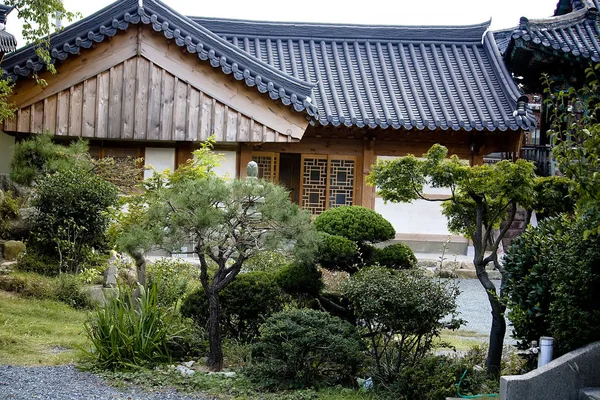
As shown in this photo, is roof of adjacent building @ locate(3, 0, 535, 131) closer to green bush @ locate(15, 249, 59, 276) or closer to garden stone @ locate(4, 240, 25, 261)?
garden stone @ locate(4, 240, 25, 261)

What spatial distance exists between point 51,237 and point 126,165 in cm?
265

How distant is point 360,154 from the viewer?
17.5 m

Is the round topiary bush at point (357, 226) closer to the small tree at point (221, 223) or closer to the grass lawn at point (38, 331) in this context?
the small tree at point (221, 223)

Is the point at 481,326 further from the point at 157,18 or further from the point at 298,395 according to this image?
the point at 157,18

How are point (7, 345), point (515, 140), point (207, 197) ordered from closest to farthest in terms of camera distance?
point (207, 197)
point (7, 345)
point (515, 140)

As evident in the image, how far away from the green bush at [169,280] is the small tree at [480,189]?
132 inches

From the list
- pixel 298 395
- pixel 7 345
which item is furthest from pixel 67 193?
pixel 298 395

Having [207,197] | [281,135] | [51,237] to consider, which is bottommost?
[51,237]

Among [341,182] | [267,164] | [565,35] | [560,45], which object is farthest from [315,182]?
[565,35]

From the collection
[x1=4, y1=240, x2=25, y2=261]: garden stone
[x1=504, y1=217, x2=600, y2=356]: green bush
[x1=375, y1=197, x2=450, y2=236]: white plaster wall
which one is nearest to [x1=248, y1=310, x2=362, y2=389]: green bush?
[x1=504, y1=217, x2=600, y2=356]: green bush

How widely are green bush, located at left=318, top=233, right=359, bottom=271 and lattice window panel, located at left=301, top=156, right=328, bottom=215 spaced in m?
8.26

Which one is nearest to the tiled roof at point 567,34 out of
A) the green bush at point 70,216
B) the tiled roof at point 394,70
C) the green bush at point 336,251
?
the tiled roof at point 394,70

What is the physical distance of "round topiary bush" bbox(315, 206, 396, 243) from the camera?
9.41 metres

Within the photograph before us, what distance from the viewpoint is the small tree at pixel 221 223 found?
8.05 meters
